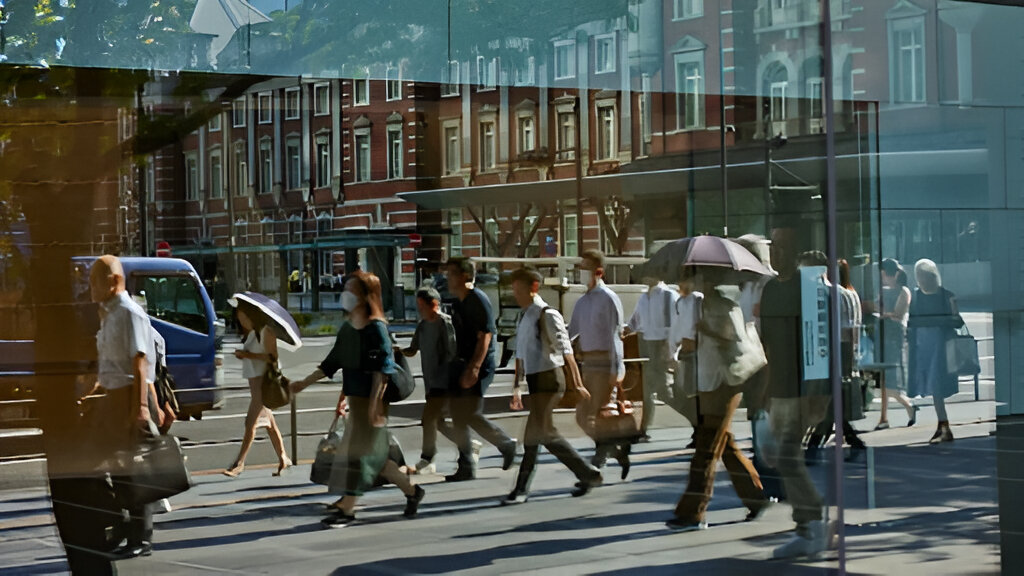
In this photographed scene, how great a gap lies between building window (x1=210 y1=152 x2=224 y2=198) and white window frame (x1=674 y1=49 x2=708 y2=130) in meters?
1.88

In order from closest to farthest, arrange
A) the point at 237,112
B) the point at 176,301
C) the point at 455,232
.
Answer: the point at 176,301 → the point at 237,112 → the point at 455,232

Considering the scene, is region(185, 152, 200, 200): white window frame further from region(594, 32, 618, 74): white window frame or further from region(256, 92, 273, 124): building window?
region(594, 32, 618, 74): white window frame

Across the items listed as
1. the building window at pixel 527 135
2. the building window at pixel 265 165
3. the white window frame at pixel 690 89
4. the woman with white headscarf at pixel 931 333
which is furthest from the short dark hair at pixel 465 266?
the woman with white headscarf at pixel 931 333

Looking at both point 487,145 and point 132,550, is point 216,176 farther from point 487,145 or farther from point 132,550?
point 132,550

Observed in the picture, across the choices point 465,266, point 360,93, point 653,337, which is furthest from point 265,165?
point 653,337

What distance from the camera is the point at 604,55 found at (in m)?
5.39

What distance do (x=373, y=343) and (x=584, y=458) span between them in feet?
3.26

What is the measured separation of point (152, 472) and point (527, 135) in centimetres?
180

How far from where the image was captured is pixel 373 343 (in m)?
4.88

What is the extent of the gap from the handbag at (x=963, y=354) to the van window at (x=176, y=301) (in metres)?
3.18

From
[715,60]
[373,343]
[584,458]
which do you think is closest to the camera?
[373,343]

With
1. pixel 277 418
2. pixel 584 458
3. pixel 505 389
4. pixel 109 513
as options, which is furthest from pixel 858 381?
pixel 109 513

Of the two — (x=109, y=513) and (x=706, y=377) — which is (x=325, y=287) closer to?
(x=109, y=513)

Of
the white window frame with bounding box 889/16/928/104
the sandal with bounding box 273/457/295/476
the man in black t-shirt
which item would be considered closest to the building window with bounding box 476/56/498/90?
the man in black t-shirt
